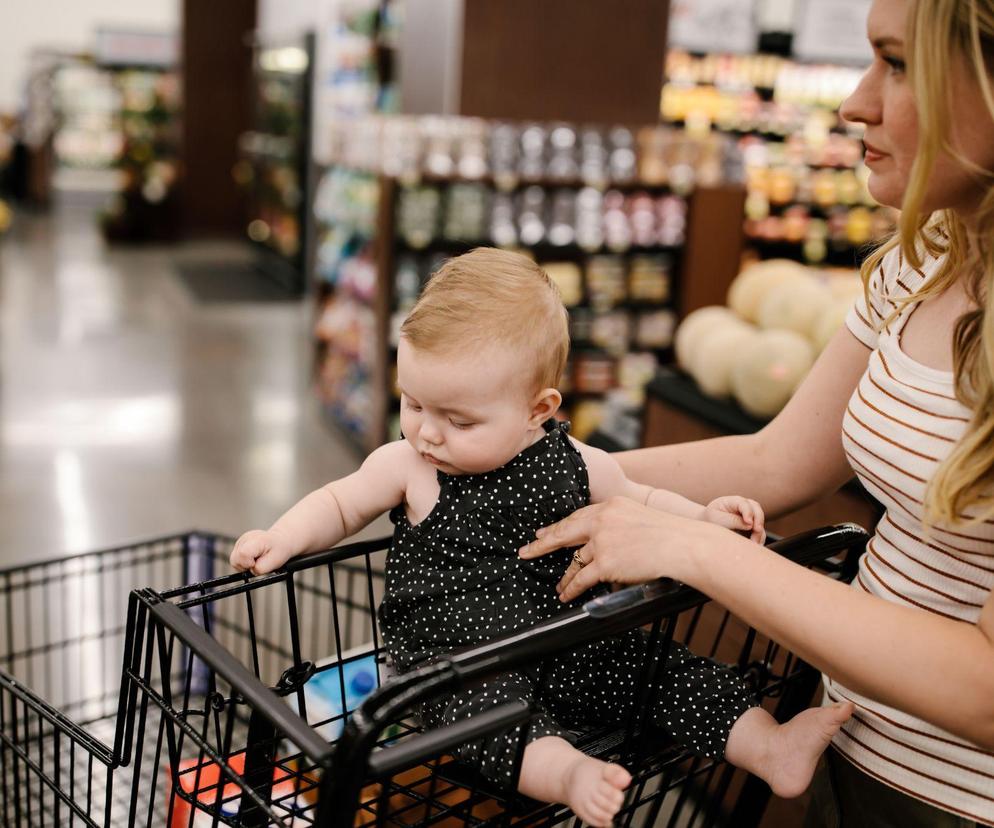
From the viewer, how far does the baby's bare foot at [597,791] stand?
101 centimetres

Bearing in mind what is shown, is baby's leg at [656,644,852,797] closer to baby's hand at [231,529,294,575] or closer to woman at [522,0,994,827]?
woman at [522,0,994,827]

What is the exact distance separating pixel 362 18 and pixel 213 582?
7.08 metres

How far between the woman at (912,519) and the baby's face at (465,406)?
5.1 inches

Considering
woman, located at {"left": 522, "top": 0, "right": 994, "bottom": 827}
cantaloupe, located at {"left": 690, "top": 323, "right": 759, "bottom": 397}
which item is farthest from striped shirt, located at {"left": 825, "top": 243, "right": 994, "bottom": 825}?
cantaloupe, located at {"left": 690, "top": 323, "right": 759, "bottom": 397}

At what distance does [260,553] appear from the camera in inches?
50.4

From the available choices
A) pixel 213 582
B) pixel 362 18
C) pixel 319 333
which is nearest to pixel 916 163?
pixel 213 582

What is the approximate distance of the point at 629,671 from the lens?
1305 mm

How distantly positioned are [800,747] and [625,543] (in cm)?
30

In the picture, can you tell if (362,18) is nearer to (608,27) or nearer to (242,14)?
(608,27)

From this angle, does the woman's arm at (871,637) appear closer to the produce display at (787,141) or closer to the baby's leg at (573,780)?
the baby's leg at (573,780)

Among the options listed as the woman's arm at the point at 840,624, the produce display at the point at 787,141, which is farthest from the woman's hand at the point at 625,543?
the produce display at the point at 787,141

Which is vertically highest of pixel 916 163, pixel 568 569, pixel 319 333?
pixel 916 163

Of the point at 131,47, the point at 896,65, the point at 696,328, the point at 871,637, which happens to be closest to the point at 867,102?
the point at 896,65

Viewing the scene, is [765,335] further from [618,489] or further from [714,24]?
[714,24]
